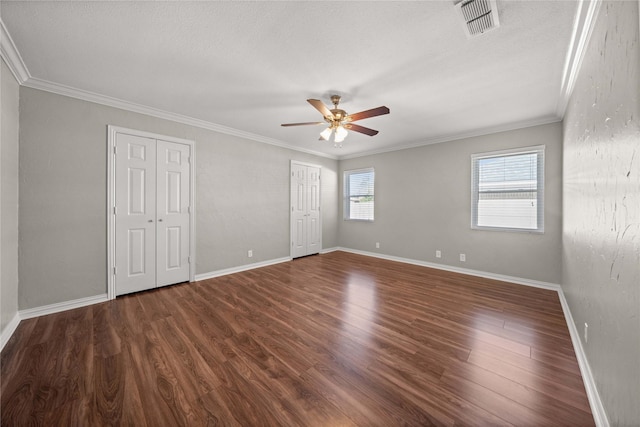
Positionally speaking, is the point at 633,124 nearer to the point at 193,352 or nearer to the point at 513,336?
the point at 513,336

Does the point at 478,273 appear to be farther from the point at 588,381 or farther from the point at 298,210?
the point at 298,210

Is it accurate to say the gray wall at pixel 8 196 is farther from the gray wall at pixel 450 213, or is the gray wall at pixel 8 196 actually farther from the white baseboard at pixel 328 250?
the gray wall at pixel 450 213

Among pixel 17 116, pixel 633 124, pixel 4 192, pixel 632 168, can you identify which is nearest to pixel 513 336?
pixel 632 168

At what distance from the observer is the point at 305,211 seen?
5.51 metres

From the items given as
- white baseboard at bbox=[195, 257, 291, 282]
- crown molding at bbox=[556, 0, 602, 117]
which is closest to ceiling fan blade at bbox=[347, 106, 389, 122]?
crown molding at bbox=[556, 0, 602, 117]

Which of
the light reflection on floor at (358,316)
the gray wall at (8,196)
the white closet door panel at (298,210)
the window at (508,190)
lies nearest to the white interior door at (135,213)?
the gray wall at (8,196)

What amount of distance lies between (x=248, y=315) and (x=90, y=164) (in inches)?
105

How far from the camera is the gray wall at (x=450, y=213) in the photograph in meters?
3.45

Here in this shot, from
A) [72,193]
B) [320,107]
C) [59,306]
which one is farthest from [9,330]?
[320,107]

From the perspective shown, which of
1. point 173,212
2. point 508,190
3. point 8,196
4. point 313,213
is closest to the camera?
point 8,196

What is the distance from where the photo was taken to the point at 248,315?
261 centimetres

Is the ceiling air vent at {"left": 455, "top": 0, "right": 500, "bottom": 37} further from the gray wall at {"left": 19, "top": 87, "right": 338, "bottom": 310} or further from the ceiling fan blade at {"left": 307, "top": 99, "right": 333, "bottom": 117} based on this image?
the gray wall at {"left": 19, "top": 87, "right": 338, "bottom": 310}

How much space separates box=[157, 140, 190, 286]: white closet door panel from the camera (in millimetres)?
3434

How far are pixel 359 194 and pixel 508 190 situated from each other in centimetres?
297
